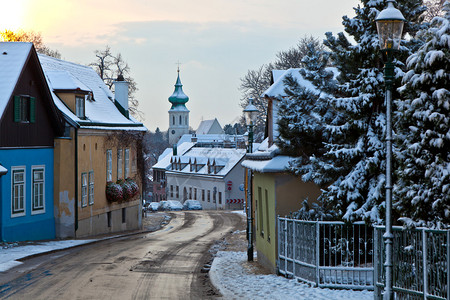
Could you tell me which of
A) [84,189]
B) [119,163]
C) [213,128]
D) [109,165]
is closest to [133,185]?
[119,163]

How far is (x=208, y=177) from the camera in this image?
80.8 m

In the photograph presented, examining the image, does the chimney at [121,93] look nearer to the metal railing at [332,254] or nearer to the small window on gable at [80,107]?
the small window on gable at [80,107]

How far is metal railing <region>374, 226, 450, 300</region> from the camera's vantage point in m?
9.94

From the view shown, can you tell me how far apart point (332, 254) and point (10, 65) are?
1604cm

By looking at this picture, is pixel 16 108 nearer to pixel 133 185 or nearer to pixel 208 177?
pixel 133 185

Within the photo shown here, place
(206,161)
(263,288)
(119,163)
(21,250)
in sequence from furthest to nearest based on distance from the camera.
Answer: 1. (206,161)
2. (119,163)
3. (21,250)
4. (263,288)

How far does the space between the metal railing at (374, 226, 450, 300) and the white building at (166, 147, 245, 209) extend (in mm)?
60321

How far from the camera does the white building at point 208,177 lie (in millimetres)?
78062

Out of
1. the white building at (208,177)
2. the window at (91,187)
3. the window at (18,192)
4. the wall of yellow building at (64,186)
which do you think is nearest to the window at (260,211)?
the window at (18,192)

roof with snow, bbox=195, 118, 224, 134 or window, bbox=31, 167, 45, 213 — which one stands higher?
roof with snow, bbox=195, 118, 224, 134

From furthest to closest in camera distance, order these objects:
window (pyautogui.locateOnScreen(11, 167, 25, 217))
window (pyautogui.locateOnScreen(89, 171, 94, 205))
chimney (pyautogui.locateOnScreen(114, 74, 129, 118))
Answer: chimney (pyautogui.locateOnScreen(114, 74, 129, 118)) < window (pyautogui.locateOnScreen(89, 171, 94, 205)) < window (pyautogui.locateOnScreen(11, 167, 25, 217))

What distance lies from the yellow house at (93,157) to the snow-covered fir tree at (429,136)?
20.3m

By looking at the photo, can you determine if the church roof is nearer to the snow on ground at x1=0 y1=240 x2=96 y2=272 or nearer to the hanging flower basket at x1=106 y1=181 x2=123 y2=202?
the hanging flower basket at x1=106 y1=181 x2=123 y2=202

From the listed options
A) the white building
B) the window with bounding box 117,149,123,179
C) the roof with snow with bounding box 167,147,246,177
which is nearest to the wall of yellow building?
the window with bounding box 117,149,123,179
